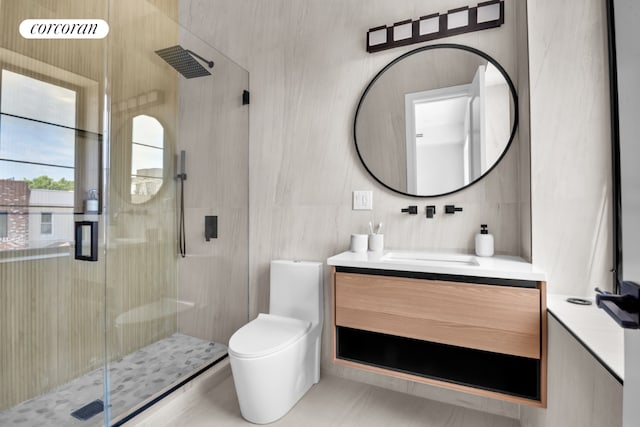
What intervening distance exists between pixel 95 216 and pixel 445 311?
5.58 ft

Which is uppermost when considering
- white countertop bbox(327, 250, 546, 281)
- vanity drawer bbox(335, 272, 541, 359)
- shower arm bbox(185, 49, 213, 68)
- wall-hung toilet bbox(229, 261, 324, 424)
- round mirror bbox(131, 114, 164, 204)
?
shower arm bbox(185, 49, 213, 68)

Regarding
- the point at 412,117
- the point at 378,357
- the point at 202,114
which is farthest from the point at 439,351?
the point at 202,114

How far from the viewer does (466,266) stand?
48.8 inches

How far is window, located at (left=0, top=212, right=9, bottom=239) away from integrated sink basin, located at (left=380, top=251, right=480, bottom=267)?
5.56ft

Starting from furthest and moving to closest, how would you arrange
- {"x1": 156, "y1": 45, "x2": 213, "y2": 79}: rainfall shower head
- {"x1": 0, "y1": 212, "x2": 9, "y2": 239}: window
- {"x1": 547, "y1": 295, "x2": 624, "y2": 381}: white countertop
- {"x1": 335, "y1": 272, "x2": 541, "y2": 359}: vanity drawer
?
{"x1": 156, "y1": 45, "x2": 213, "y2": 79}: rainfall shower head < {"x1": 0, "y1": 212, "x2": 9, "y2": 239}: window < {"x1": 335, "y1": 272, "x2": 541, "y2": 359}: vanity drawer < {"x1": 547, "y1": 295, "x2": 624, "y2": 381}: white countertop

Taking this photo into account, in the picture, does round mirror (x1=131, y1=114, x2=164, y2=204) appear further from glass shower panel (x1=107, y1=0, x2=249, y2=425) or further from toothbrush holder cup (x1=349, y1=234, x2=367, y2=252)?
toothbrush holder cup (x1=349, y1=234, x2=367, y2=252)

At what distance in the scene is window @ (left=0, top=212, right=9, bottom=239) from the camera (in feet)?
4.43

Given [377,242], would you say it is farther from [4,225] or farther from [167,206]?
[4,225]

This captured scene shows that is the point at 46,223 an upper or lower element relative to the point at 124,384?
upper

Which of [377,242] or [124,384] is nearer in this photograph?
[124,384]

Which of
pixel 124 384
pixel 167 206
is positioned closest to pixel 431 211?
pixel 167 206

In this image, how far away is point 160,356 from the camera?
5.98 feet

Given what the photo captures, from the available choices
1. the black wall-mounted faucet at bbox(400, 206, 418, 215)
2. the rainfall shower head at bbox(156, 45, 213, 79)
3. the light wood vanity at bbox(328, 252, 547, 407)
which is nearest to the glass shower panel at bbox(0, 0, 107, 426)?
the rainfall shower head at bbox(156, 45, 213, 79)

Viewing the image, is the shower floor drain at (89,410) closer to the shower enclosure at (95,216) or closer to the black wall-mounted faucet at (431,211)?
the shower enclosure at (95,216)
